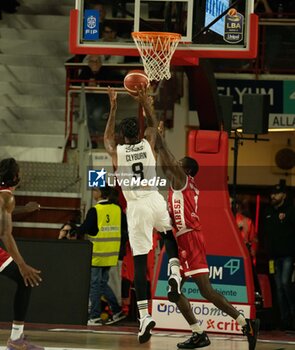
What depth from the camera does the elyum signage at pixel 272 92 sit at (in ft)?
63.3

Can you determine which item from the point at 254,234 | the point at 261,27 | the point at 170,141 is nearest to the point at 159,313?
the point at 254,234

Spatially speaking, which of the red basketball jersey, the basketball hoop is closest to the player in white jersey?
the red basketball jersey

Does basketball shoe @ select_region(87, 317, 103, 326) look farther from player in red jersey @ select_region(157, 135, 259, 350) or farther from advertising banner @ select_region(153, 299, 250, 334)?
player in red jersey @ select_region(157, 135, 259, 350)

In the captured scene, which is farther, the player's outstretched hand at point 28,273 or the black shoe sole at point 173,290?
the black shoe sole at point 173,290

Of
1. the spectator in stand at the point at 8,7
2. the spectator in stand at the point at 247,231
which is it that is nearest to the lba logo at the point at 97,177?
the spectator in stand at the point at 247,231

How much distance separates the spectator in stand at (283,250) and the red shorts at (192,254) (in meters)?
3.51

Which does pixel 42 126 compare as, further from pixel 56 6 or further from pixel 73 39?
pixel 73 39

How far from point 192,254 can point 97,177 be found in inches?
231

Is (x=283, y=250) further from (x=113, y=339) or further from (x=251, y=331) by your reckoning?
(x=251, y=331)

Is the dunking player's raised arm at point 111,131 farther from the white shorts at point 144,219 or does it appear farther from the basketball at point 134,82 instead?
the white shorts at point 144,219

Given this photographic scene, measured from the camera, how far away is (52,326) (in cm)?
1344

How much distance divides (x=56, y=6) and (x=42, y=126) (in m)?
3.20

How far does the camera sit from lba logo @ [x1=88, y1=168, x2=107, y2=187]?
17.3m

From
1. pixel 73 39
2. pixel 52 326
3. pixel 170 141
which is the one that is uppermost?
pixel 73 39
